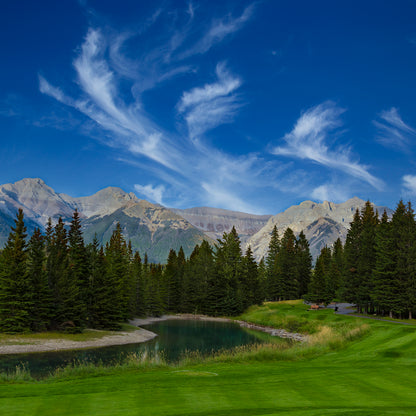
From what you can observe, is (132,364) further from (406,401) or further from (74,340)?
(74,340)

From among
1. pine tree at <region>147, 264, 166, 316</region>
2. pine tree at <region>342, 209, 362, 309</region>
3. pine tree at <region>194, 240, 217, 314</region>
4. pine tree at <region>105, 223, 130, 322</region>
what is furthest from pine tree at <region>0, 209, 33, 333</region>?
pine tree at <region>342, 209, 362, 309</region>

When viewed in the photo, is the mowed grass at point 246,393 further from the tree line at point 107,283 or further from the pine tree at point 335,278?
the pine tree at point 335,278

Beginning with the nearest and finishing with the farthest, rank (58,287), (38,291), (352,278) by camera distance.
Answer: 1. (38,291)
2. (58,287)
3. (352,278)

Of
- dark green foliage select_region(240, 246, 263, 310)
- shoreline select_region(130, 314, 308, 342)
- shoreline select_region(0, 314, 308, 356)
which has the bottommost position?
shoreline select_region(130, 314, 308, 342)

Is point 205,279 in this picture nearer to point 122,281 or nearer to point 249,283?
point 249,283

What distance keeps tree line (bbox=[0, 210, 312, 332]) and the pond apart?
10629 millimetres

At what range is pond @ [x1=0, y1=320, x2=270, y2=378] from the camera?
35.2 m

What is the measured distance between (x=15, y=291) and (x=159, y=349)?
2175 centimetres

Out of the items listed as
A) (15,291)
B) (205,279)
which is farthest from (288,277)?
(15,291)

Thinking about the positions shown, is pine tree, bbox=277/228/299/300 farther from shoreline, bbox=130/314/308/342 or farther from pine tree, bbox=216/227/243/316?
shoreline, bbox=130/314/308/342

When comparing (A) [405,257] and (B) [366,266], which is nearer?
(A) [405,257]

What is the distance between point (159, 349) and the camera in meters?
47.7

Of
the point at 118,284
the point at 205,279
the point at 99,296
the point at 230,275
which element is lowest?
the point at 99,296

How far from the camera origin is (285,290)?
11062 centimetres
